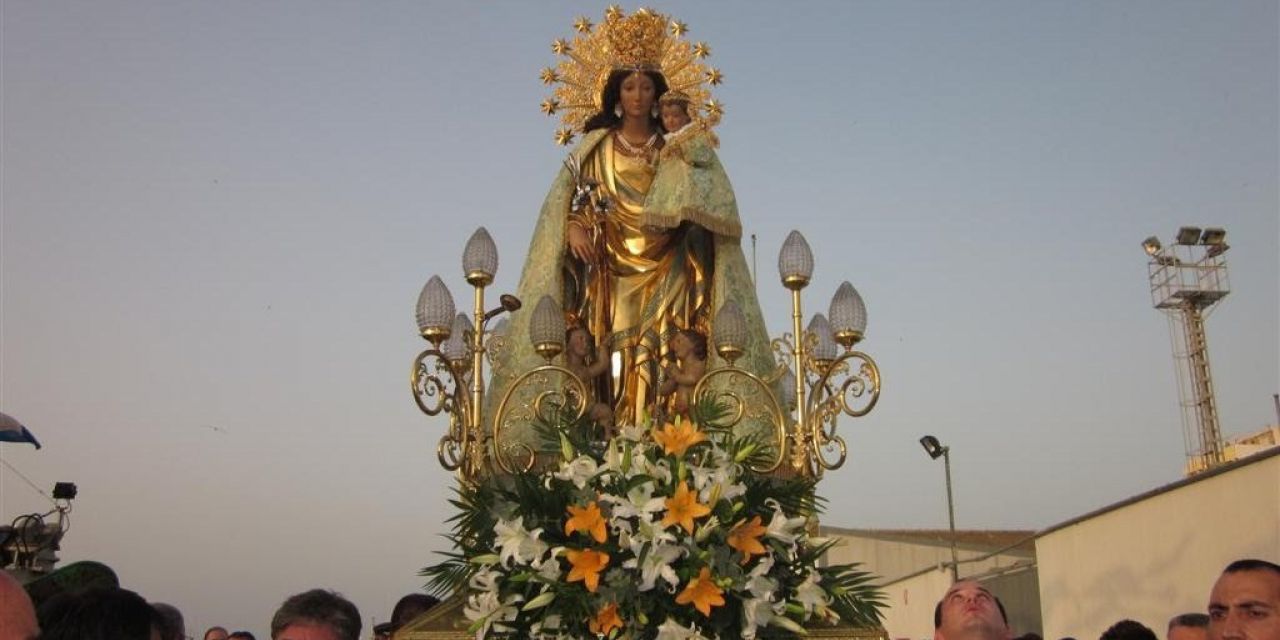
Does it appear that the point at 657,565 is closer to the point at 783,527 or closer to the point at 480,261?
the point at 783,527

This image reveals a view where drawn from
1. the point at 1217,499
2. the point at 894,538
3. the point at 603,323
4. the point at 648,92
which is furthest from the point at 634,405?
the point at 894,538

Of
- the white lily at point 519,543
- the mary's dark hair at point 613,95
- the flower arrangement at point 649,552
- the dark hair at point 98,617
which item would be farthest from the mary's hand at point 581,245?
the dark hair at point 98,617

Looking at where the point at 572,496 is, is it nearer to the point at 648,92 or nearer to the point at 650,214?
the point at 650,214

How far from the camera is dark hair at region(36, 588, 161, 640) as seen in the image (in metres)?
2.83

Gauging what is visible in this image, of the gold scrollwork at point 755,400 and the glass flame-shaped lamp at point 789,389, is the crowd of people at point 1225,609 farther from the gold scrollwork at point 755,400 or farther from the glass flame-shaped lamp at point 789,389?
the glass flame-shaped lamp at point 789,389

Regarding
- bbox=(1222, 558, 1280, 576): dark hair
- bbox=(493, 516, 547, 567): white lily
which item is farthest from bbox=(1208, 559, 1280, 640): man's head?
bbox=(493, 516, 547, 567): white lily

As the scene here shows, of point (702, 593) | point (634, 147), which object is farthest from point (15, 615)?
point (634, 147)

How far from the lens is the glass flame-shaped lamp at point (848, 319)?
8.93 meters

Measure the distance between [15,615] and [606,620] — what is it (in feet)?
8.24

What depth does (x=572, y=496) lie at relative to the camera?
5.03m

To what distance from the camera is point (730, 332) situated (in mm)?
8352

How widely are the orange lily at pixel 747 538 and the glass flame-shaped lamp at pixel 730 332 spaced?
11.2ft

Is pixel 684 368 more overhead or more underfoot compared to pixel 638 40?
more underfoot

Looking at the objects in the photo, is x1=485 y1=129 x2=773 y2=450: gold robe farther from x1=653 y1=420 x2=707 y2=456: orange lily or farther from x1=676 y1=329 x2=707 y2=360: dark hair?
x1=653 y1=420 x2=707 y2=456: orange lily
